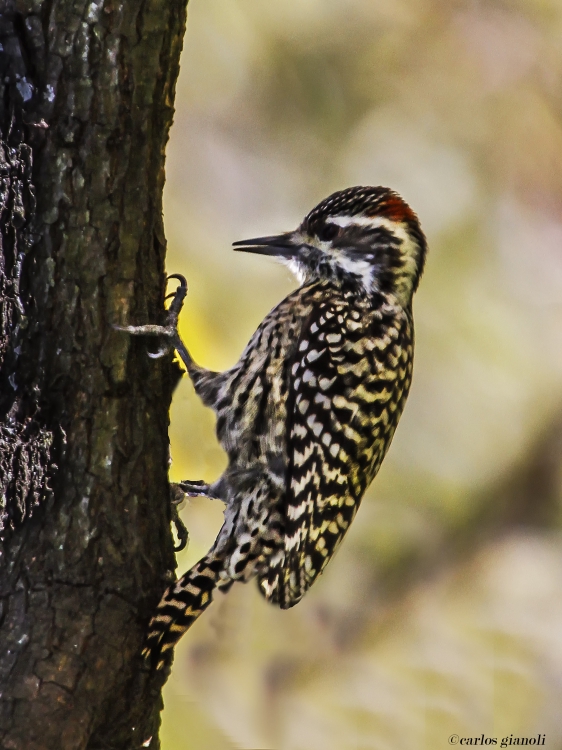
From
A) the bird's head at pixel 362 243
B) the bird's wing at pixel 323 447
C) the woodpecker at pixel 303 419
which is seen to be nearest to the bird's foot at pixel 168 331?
the woodpecker at pixel 303 419

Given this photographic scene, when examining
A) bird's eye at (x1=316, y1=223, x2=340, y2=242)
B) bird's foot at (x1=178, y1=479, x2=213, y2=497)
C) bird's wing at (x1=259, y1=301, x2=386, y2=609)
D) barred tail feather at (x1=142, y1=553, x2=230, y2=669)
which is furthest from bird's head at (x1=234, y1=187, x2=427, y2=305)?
barred tail feather at (x1=142, y1=553, x2=230, y2=669)

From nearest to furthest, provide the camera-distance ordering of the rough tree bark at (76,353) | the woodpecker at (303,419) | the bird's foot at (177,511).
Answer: the rough tree bark at (76,353), the woodpecker at (303,419), the bird's foot at (177,511)

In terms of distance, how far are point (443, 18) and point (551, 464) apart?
2.46 m

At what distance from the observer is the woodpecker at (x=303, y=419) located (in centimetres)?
266

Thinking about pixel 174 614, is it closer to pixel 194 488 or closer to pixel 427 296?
pixel 194 488

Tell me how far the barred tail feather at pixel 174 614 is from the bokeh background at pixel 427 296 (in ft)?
6.19

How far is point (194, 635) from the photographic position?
417 cm

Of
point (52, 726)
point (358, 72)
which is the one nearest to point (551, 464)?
point (358, 72)

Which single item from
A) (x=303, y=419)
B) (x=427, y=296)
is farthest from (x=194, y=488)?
(x=427, y=296)

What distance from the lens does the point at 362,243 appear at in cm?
308

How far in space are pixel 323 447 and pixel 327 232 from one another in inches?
33.9

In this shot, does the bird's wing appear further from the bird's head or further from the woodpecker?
the bird's head

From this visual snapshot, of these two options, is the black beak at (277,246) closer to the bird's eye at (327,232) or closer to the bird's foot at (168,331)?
the bird's eye at (327,232)

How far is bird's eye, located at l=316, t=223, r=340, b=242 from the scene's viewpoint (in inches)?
122
